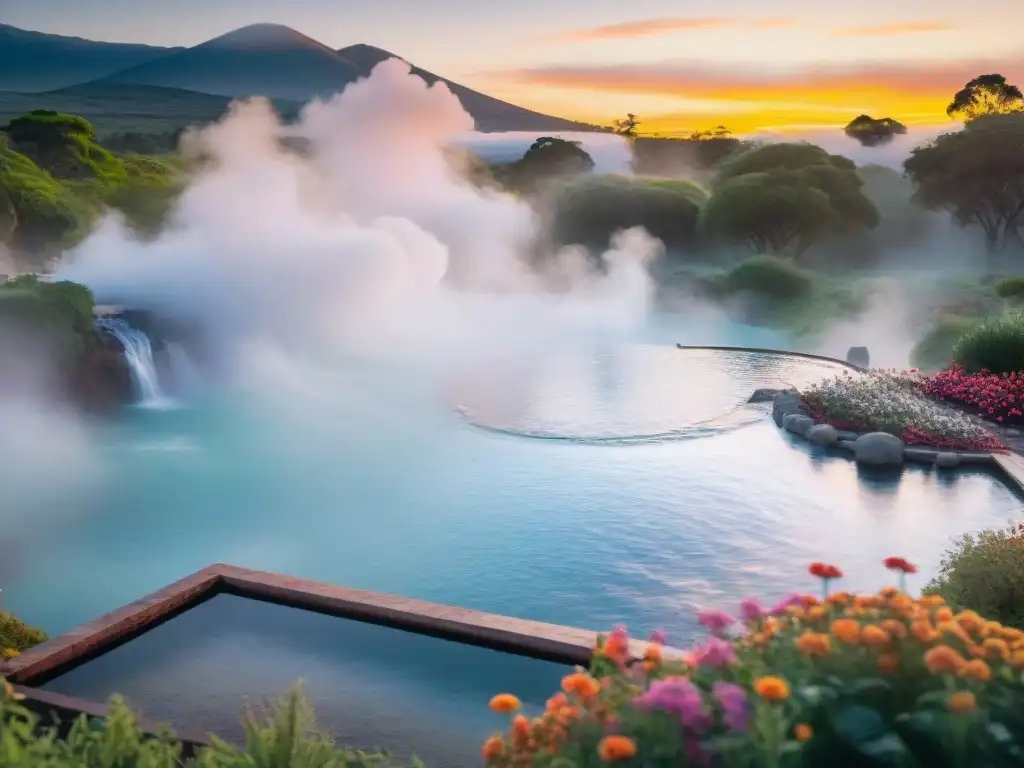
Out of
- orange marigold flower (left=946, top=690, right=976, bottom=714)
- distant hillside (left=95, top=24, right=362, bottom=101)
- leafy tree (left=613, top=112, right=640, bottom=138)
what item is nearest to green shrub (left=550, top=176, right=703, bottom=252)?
distant hillside (left=95, top=24, right=362, bottom=101)

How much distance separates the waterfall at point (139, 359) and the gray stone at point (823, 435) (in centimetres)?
1040

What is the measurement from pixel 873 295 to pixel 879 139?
28.7m

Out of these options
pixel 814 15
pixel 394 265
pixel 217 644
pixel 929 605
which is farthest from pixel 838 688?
pixel 814 15

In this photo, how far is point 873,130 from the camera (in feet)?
207

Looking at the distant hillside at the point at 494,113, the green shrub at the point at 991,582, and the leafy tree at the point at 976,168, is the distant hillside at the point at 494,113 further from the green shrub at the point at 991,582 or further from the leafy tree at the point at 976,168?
the green shrub at the point at 991,582

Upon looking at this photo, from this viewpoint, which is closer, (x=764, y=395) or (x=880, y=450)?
(x=880, y=450)

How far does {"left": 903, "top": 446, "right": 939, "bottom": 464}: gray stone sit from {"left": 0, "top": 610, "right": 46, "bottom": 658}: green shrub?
33.2ft

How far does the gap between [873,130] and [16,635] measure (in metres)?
63.2

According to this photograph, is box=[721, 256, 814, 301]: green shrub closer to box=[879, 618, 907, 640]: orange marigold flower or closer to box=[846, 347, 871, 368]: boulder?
box=[846, 347, 871, 368]: boulder

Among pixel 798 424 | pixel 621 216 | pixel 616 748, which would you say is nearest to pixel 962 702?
pixel 616 748

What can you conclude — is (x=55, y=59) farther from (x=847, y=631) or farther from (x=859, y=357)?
(x=847, y=631)

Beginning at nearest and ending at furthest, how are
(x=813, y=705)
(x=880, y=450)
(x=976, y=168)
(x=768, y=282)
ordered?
(x=813, y=705), (x=880, y=450), (x=768, y=282), (x=976, y=168)

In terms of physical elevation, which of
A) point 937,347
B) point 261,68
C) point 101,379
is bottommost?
point 101,379

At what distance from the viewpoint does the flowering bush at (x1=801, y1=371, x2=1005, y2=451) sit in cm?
1357
